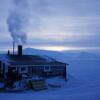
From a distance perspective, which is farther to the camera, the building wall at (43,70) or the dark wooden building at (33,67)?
the building wall at (43,70)

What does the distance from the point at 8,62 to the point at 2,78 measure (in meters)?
2.50

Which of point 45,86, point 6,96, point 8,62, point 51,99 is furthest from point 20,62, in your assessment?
point 51,99

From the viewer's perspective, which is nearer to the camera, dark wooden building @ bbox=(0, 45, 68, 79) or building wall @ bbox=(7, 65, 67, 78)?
dark wooden building @ bbox=(0, 45, 68, 79)

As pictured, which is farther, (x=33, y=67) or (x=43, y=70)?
(x=43, y=70)

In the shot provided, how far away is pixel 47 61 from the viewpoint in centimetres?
4125

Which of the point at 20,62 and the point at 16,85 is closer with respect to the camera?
the point at 16,85

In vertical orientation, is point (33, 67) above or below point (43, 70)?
above

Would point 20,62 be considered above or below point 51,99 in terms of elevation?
above

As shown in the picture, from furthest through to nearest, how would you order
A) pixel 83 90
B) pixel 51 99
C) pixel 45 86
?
pixel 45 86 < pixel 83 90 < pixel 51 99

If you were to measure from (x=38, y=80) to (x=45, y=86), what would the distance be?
4.21 feet

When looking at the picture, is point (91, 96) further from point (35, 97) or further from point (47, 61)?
point (47, 61)

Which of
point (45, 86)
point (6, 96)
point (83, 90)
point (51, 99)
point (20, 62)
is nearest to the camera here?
point (51, 99)

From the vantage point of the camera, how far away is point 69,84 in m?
38.4

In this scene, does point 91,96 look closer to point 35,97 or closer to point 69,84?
point 35,97
